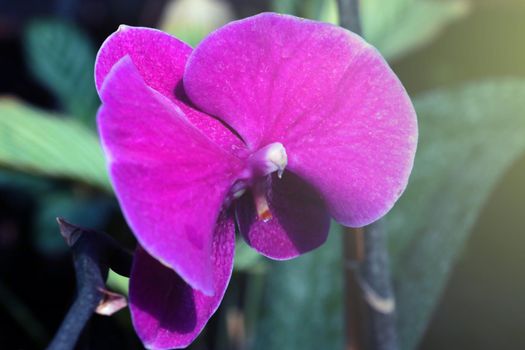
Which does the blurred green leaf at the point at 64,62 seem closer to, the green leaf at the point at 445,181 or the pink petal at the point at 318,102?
the green leaf at the point at 445,181

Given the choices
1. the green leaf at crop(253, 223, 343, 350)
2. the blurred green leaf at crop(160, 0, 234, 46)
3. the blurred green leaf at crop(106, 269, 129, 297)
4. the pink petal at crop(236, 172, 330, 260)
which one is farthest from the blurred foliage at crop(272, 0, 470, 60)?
the pink petal at crop(236, 172, 330, 260)

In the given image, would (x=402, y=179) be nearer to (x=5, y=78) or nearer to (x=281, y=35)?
(x=281, y=35)

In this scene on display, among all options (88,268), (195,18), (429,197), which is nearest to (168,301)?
(88,268)

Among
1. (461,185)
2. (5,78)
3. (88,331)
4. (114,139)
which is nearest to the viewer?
(114,139)

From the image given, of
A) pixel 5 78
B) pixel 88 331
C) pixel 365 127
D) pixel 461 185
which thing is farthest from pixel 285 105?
pixel 5 78

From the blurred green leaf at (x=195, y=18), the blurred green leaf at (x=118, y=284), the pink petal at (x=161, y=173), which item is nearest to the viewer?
the pink petal at (x=161, y=173)

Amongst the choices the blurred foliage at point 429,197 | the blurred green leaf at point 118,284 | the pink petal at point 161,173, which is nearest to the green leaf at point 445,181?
the blurred foliage at point 429,197

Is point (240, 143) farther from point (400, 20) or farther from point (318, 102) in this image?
point (400, 20)
